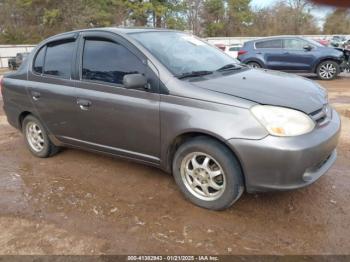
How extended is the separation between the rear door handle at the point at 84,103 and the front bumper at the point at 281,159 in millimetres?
1725

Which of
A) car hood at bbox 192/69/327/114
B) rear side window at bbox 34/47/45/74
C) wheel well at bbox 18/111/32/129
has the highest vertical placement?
Answer: rear side window at bbox 34/47/45/74

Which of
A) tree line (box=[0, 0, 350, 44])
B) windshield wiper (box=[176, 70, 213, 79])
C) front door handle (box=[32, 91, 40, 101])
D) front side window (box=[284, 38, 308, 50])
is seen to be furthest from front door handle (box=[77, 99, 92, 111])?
tree line (box=[0, 0, 350, 44])

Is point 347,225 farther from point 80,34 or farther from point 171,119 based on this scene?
point 80,34

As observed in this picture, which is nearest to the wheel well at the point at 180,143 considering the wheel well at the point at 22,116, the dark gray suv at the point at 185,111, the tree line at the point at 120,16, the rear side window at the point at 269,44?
the dark gray suv at the point at 185,111

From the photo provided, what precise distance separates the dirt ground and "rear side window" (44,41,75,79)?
47.9 inches

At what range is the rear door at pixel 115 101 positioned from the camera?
345cm

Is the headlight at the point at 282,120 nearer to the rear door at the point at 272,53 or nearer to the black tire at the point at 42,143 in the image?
the black tire at the point at 42,143

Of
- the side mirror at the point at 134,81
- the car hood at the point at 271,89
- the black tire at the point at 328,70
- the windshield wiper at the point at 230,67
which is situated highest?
the windshield wiper at the point at 230,67

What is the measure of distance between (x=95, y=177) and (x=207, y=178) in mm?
1560

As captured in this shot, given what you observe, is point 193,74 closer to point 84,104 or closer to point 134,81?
point 134,81

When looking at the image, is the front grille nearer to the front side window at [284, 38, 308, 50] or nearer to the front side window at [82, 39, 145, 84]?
the front side window at [82, 39, 145, 84]

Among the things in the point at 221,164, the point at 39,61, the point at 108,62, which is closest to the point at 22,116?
the point at 39,61

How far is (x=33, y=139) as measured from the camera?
4.94m

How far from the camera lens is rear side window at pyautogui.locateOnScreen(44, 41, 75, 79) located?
4.16 meters
